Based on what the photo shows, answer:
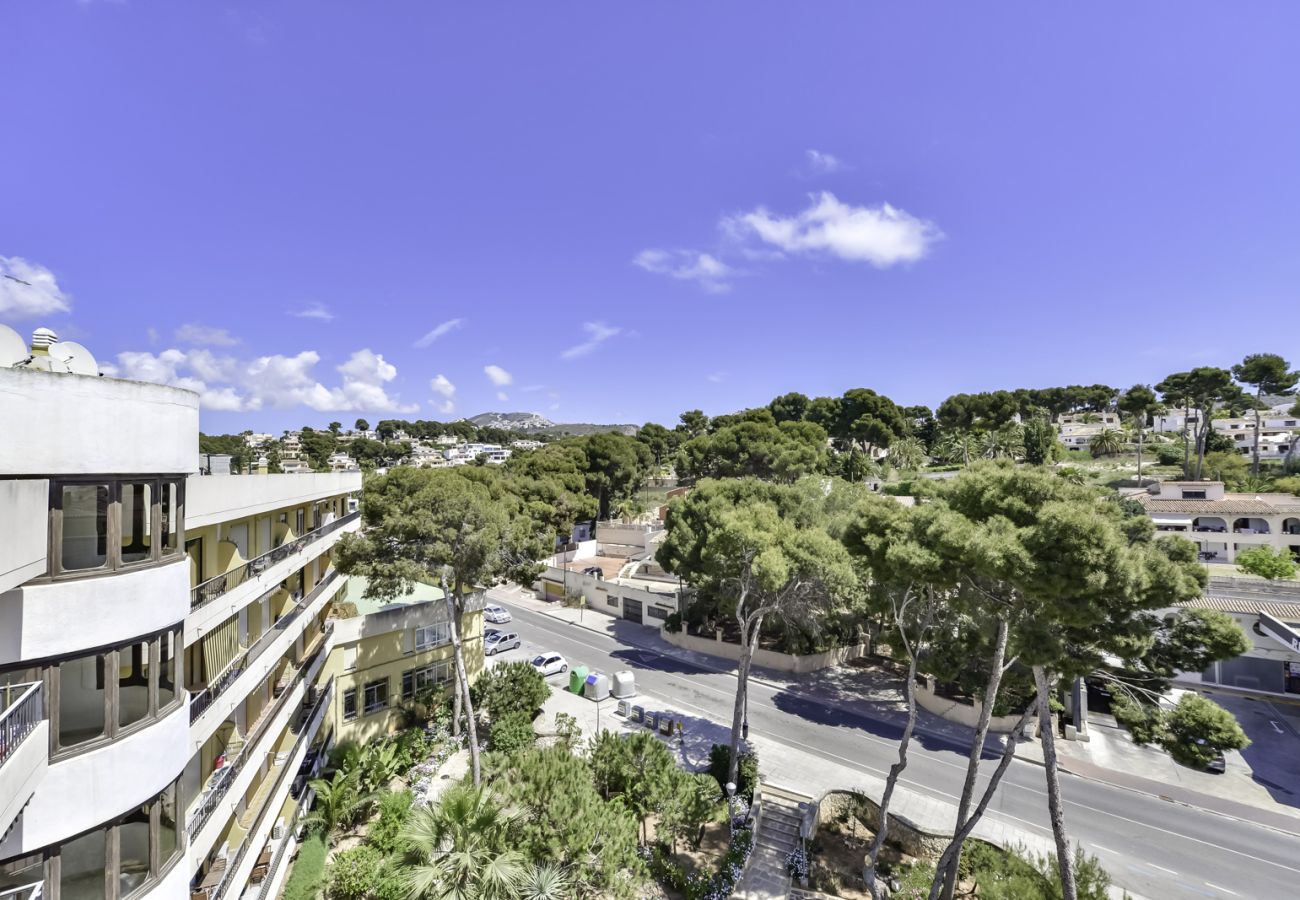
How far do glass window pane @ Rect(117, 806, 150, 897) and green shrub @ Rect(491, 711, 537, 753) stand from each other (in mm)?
13767

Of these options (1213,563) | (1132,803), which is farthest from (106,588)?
(1213,563)

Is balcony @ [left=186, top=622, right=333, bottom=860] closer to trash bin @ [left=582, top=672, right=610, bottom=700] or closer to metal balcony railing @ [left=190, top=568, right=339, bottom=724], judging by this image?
metal balcony railing @ [left=190, top=568, right=339, bottom=724]

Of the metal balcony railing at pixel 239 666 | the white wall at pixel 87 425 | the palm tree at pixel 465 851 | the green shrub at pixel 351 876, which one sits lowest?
the green shrub at pixel 351 876

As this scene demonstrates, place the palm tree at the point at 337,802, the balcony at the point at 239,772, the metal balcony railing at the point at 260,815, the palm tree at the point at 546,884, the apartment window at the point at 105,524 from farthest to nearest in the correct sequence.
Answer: the palm tree at the point at 337,802, the palm tree at the point at 546,884, the metal balcony railing at the point at 260,815, the balcony at the point at 239,772, the apartment window at the point at 105,524

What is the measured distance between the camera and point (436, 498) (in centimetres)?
2058

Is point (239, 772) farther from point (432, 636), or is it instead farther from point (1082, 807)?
point (1082, 807)

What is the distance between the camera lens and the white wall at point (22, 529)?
17.2 feet

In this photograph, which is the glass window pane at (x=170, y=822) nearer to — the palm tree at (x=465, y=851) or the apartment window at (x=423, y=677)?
the palm tree at (x=465, y=851)

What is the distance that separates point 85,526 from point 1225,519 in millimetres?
57240

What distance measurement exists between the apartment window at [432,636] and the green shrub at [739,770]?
37.9 feet

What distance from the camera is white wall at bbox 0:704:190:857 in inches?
239

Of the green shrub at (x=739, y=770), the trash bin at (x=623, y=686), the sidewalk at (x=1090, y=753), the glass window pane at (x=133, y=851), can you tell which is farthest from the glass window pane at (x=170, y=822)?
the trash bin at (x=623, y=686)

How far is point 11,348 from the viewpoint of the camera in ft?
25.1

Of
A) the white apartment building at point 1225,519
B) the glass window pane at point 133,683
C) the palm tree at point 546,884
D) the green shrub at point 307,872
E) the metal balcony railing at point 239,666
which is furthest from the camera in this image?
the white apartment building at point 1225,519
